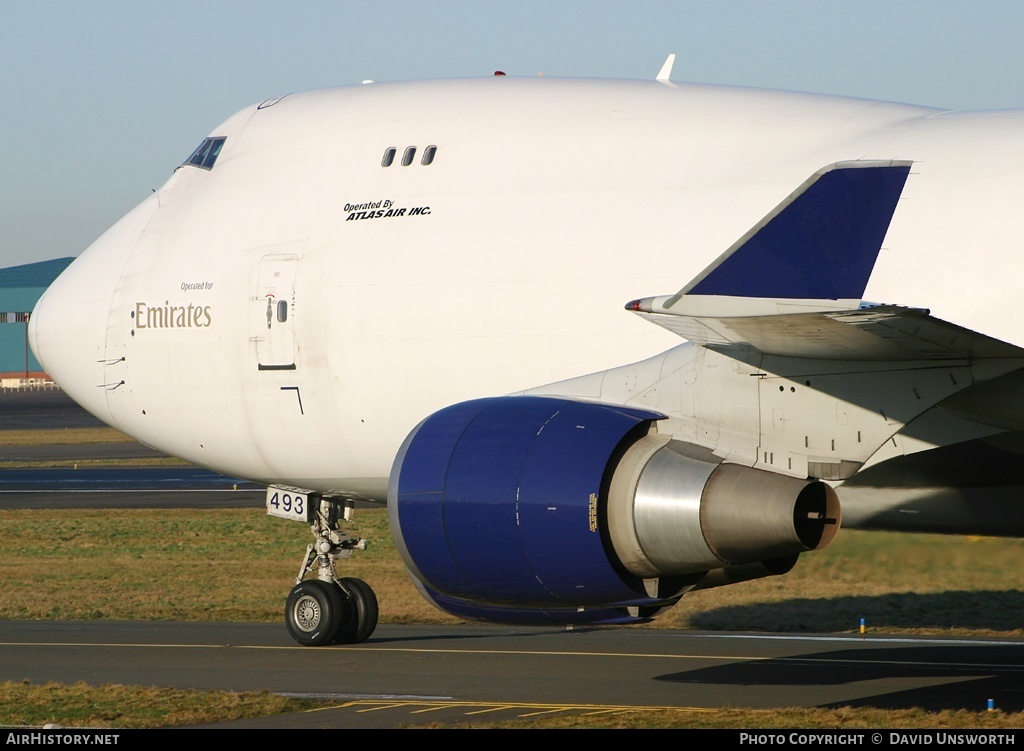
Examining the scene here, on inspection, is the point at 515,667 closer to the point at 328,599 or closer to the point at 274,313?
the point at 328,599

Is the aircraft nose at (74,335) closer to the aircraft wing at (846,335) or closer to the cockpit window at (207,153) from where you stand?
the cockpit window at (207,153)

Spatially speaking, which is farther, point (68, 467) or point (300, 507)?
point (68, 467)

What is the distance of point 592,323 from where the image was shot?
40.5 feet

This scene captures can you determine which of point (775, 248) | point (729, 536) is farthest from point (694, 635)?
point (775, 248)

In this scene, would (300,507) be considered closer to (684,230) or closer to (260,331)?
(260,331)

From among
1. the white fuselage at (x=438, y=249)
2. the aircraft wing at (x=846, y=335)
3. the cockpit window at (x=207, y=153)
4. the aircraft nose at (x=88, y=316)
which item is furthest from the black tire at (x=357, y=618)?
the aircraft wing at (x=846, y=335)

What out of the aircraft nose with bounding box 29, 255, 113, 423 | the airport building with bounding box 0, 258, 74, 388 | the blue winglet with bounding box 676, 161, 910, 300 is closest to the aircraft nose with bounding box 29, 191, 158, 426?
the aircraft nose with bounding box 29, 255, 113, 423

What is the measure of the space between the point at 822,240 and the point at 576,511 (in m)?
2.53

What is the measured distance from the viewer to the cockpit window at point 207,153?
53.5 ft

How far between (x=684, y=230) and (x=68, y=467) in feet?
128

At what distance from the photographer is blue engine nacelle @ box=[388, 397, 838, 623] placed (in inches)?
413

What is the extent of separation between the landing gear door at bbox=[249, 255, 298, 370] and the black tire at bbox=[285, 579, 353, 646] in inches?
117

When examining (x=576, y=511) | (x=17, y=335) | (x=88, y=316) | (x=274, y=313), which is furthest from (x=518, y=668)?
(x=17, y=335)

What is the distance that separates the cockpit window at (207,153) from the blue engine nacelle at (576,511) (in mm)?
6192
